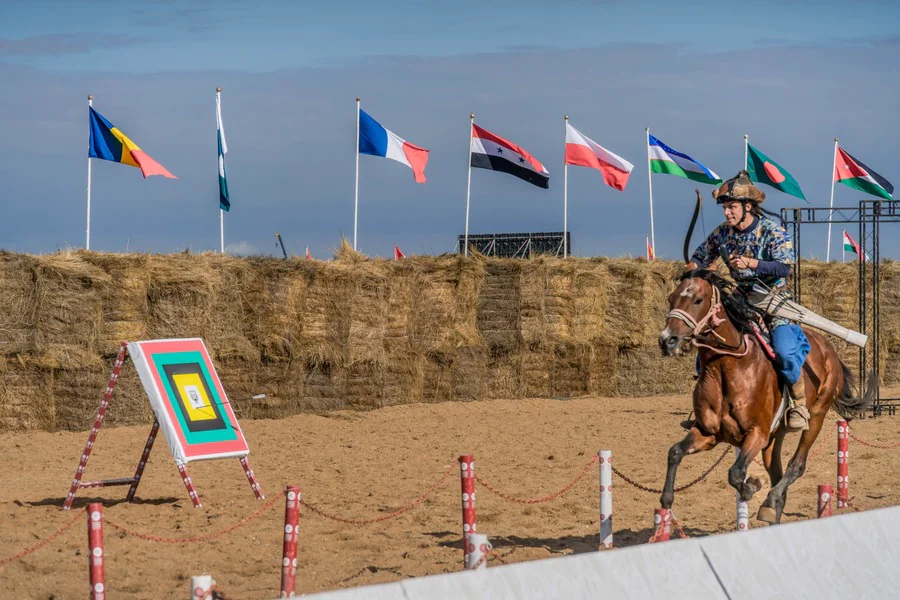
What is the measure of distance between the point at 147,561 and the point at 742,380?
197 inches

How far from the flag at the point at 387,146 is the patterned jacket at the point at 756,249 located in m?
13.3

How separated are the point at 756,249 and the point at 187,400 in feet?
19.8

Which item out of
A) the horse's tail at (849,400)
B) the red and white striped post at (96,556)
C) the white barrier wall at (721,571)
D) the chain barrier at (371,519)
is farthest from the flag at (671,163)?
the red and white striped post at (96,556)

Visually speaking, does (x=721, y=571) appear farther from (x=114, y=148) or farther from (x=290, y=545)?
(x=114, y=148)

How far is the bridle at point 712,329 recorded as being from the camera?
9.41m

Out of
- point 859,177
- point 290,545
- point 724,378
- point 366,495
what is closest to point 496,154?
point 859,177

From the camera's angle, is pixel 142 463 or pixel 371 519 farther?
pixel 142 463

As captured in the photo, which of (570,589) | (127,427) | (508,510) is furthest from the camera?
(127,427)

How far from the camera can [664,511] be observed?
8.47 meters

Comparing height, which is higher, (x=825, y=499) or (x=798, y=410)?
(x=798, y=410)

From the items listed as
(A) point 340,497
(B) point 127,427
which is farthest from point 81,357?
(A) point 340,497

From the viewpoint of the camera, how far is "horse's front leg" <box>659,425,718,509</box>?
945cm

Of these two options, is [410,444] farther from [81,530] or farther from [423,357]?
[81,530]

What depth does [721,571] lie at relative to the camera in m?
6.41
